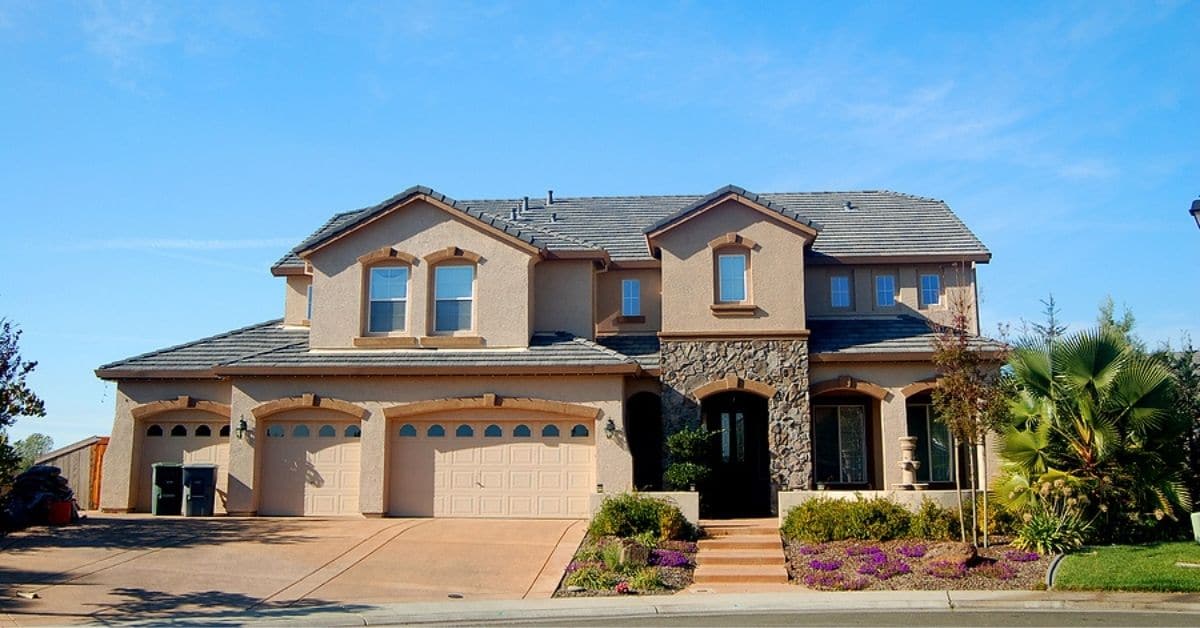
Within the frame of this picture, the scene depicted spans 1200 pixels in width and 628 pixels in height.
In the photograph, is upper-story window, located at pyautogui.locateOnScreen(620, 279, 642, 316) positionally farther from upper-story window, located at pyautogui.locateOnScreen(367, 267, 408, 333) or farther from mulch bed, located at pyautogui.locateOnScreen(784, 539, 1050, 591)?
mulch bed, located at pyautogui.locateOnScreen(784, 539, 1050, 591)

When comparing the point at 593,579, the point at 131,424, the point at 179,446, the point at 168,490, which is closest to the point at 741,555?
the point at 593,579

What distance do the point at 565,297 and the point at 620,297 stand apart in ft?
6.08

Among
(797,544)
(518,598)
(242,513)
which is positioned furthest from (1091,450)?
(242,513)

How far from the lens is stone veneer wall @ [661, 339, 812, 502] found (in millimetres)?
22656

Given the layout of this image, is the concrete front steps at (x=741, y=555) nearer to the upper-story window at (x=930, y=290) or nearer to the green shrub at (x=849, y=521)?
the green shrub at (x=849, y=521)

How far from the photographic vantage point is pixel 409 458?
2288 cm

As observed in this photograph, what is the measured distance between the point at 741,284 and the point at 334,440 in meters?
9.44

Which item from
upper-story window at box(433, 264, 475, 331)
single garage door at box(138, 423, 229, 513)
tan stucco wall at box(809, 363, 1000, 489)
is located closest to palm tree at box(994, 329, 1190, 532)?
tan stucco wall at box(809, 363, 1000, 489)

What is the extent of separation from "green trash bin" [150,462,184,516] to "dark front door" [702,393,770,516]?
1151 centimetres

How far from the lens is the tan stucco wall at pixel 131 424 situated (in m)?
23.9

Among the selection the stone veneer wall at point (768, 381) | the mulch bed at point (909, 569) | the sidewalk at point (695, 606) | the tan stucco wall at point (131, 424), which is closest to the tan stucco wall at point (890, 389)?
the stone veneer wall at point (768, 381)

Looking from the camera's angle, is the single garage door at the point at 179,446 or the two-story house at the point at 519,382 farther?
the single garage door at the point at 179,446

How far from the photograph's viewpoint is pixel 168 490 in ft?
75.8

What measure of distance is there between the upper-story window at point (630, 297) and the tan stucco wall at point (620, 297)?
0.07 m
